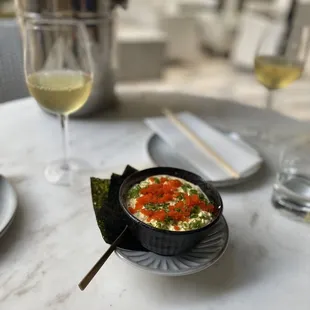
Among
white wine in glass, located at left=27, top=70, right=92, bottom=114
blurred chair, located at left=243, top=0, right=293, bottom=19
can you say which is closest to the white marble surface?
→ white wine in glass, located at left=27, top=70, right=92, bottom=114

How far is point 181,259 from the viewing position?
0.49 meters

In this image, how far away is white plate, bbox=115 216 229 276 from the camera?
0.47 m

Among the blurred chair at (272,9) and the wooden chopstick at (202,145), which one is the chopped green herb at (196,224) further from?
the blurred chair at (272,9)

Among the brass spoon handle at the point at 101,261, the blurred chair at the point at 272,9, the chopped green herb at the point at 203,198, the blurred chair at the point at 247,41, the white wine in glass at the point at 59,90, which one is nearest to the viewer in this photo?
the brass spoon handle at the point at 101,261

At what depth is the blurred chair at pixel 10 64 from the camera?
2.66ft

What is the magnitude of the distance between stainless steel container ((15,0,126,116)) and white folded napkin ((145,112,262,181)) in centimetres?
17

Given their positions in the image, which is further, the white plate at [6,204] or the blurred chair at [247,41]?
the blurred chair at [247,41]

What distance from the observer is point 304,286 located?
50 cm

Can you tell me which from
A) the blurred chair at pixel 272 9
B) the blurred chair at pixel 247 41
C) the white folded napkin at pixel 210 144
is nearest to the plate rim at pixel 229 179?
the white folded napkin at pixel 210 144

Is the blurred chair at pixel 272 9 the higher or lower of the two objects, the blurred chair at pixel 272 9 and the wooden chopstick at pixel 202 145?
the lower

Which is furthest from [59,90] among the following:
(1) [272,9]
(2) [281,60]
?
(1) [272,9]

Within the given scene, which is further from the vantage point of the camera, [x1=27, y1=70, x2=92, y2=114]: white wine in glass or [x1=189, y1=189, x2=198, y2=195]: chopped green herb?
[x1=27, y1=70, x2=92, y2=114]: white wine in glass

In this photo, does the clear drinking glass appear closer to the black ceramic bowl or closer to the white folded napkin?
the white folded napkin

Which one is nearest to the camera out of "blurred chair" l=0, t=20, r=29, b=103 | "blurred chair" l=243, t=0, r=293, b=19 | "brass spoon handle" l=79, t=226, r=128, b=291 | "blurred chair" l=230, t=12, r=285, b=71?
"brass spoon handle" l=79, t=226, r=128, b=291
